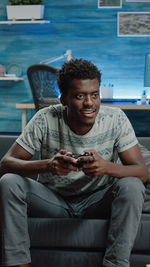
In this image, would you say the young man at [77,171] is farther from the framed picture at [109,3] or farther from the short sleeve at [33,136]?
the framed picture at [109,3]

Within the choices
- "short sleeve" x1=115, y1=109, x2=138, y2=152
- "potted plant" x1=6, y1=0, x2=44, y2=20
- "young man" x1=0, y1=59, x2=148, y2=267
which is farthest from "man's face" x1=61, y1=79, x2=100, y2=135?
"potted plant" x1=6, y1=0, x2=44, y2=20

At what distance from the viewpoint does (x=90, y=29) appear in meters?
4.03

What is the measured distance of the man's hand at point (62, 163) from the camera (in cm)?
126

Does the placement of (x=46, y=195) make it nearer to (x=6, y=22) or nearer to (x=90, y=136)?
(x=90, y=136)

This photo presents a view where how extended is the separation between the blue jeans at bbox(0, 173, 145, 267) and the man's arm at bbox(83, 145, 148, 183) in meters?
0.04

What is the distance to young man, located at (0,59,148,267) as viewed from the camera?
4.20ft

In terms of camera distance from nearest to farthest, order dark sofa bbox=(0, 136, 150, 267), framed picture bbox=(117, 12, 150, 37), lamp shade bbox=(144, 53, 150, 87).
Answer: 1. dark sofa bbox=(0, 136, 150, 267)
2. lamp shade bbox=(144, 53, 150, 87)
3. framed picture bbox=(117, 12, 150, 37)

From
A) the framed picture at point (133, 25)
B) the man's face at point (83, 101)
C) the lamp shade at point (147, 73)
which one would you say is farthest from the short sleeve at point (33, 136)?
the framed picture at point (133, 25)

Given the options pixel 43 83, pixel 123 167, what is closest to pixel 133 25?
pixel 43 83

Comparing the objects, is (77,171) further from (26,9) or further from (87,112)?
(26,9)

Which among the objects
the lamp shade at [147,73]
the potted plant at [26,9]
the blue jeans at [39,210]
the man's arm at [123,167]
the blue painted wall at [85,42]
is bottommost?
the blue jeans at [39,210]

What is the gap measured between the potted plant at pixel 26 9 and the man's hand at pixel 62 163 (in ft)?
9.57

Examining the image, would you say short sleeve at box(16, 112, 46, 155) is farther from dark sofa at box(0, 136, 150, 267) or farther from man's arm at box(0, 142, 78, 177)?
dark sofa at box(0, 136, 150, 267)

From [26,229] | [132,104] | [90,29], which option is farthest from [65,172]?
[90,29]
